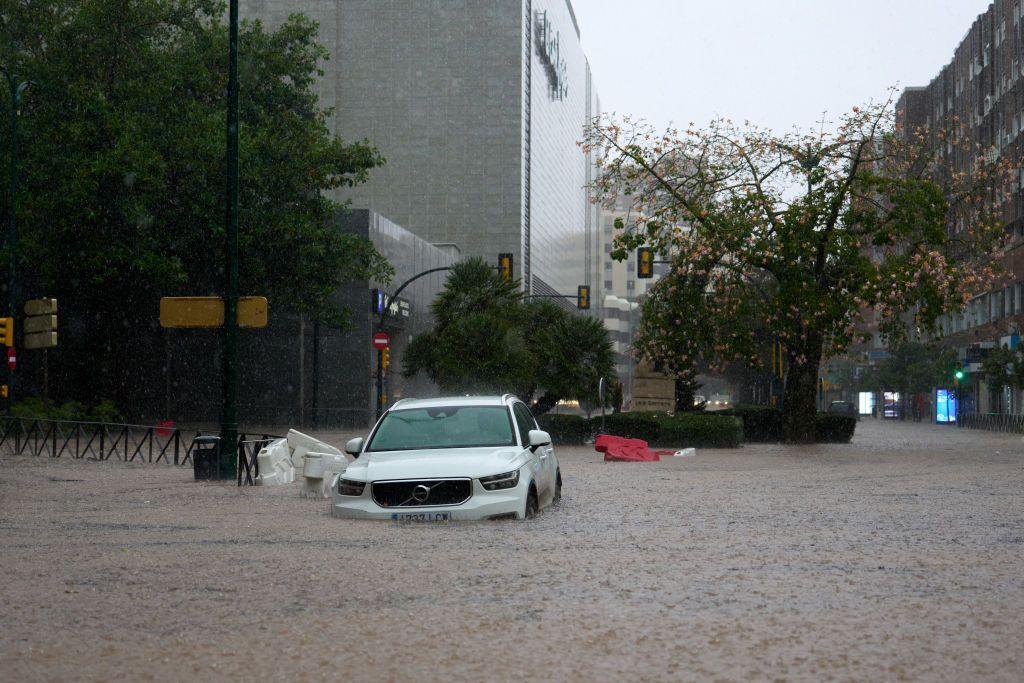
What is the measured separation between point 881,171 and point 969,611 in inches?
1287

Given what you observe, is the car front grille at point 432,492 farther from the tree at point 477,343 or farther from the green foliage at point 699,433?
the tree at point 477,343

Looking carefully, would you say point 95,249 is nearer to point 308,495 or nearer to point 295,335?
point 295,335

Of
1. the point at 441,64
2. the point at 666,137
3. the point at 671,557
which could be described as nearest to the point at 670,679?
the point at 671,557

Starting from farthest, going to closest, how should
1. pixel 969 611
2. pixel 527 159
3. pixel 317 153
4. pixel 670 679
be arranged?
1. pixel 527 159
2. pixel 317 153
3. pixel 969 611
4. pixel 670 679

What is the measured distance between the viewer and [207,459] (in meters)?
20.4

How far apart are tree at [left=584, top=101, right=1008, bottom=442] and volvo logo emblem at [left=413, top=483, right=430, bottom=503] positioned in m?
22.9

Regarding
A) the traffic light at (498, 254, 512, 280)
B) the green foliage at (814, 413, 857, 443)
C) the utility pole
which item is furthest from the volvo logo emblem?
the green foliage at (814, 413, 857, 443)

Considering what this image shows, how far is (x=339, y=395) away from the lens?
176 feet

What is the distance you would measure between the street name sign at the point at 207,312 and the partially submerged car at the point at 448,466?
635 cm

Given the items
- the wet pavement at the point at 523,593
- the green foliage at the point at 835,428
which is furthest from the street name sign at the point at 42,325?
the green foliage at the point at 835,428

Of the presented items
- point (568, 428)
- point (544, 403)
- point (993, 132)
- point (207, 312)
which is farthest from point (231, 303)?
point (993, 132)

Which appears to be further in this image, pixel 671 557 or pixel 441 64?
pixel 441 64

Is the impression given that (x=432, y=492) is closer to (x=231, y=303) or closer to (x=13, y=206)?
(x=231, y=303)

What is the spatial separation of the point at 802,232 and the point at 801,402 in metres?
6.99
